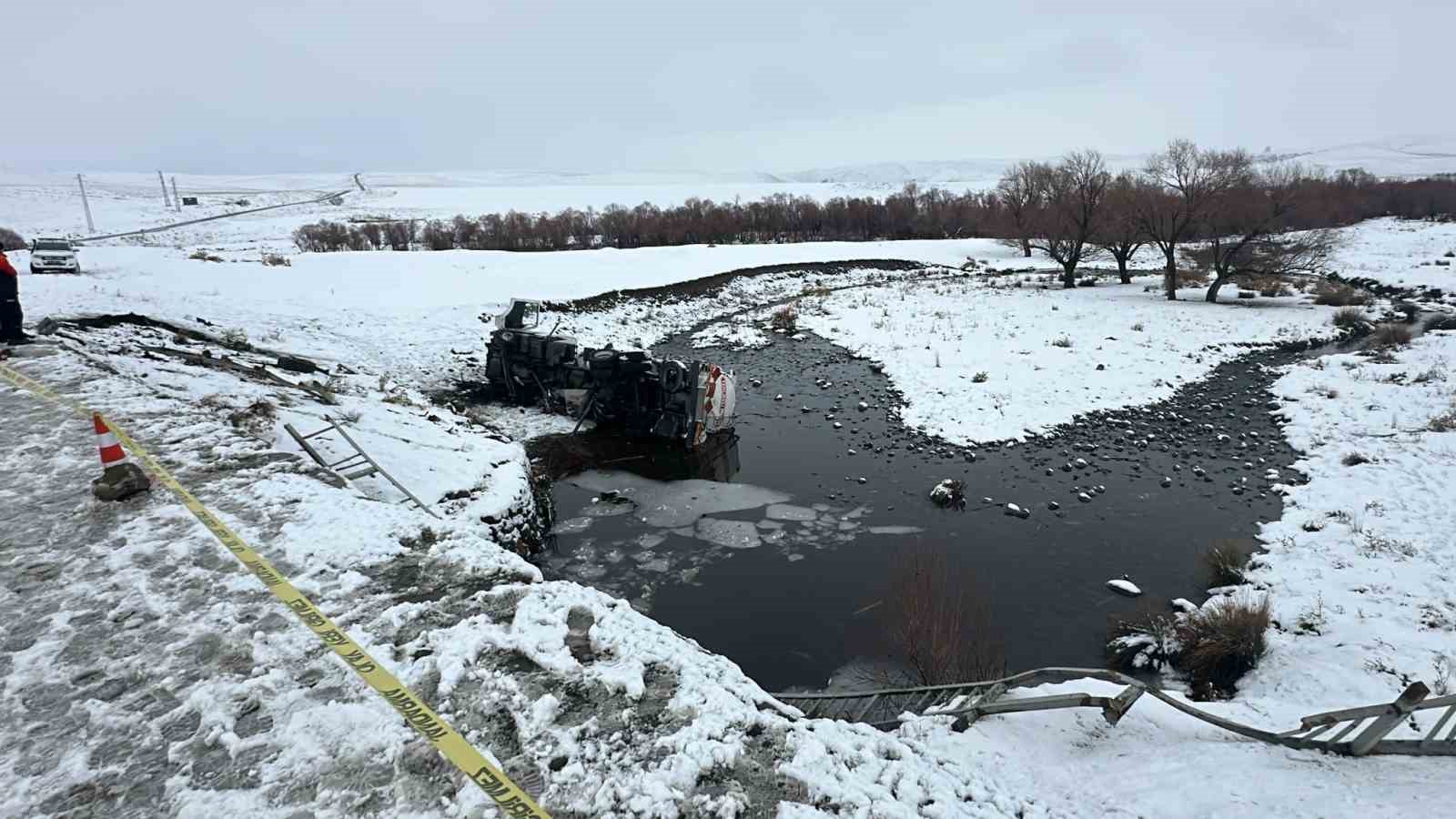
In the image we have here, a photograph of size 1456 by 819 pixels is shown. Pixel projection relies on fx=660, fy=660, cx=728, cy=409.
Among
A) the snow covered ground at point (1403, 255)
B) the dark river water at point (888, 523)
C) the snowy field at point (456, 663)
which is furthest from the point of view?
the snow covered ground at point (1403, 255)

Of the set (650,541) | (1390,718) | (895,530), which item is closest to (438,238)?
(650,541)

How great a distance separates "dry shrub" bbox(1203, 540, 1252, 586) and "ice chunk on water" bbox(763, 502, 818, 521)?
18.3 feet

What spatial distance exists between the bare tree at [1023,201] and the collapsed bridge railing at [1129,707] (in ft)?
123

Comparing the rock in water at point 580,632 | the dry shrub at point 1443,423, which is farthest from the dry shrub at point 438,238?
the dry shrub at point 1443,423

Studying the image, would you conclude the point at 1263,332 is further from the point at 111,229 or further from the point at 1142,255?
the point at 111,229

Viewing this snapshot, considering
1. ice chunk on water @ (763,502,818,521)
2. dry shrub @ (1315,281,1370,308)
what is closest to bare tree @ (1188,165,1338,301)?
dry shrub @ (1315,281,1370,308)

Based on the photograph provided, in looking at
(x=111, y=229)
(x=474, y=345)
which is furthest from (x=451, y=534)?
(x=111, y=229)

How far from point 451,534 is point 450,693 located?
8.14ft

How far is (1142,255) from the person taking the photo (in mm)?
53250

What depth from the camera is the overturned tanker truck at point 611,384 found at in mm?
14203

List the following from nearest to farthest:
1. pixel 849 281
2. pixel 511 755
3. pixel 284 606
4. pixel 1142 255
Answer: pixel 511 755
pixel 284 606
pixel 849 281
pixel 1142 255

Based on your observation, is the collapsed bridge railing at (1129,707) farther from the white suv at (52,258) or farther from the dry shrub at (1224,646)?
the white suv at (52,258)

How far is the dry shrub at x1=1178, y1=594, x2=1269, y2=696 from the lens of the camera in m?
6.86

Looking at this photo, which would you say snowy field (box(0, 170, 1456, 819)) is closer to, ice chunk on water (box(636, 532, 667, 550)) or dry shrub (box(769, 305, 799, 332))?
ice chunk on water (box(636, 532, 667, 550))
